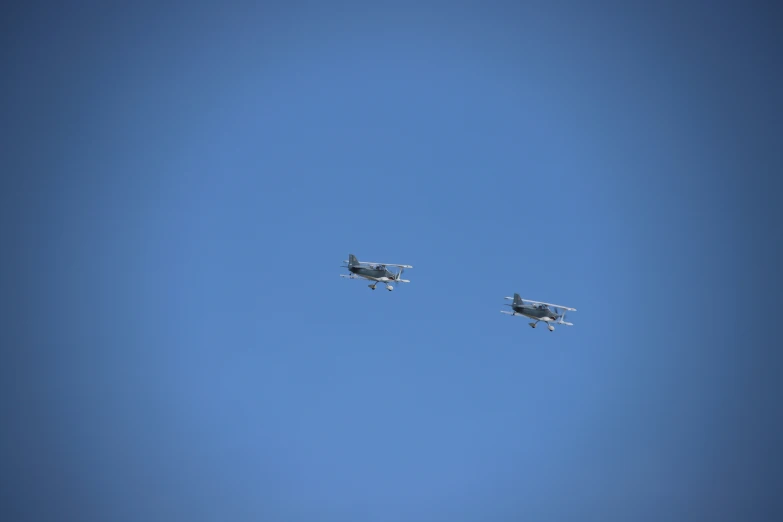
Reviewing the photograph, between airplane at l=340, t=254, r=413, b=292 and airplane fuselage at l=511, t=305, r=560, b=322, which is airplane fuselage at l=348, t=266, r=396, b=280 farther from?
airplane fuselage at l=511, t=305, r=560, b=322

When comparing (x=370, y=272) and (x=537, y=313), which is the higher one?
(x=370, y=272)

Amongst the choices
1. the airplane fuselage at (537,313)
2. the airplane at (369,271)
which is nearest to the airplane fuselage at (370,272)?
the airplane at (369,271)

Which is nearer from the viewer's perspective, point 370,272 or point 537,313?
point 537,313

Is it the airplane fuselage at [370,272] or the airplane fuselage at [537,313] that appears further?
the airplane fuselage at [370,272]

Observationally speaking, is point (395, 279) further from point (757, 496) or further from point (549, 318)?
point (757, 496)

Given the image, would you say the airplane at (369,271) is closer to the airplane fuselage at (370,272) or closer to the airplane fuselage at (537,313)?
the airplane fuselage at (370,272)

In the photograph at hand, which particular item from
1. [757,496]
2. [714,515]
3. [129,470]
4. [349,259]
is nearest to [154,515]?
[129,470]

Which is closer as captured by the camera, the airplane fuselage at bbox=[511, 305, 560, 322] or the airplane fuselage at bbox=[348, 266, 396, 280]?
the airplane fuselage at bbox=[511, 305, 560, 322]

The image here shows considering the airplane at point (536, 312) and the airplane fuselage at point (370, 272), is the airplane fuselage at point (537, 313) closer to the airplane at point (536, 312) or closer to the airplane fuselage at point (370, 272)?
the airplane at point (536, 312)

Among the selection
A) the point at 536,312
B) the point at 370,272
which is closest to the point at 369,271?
the point at 370,272

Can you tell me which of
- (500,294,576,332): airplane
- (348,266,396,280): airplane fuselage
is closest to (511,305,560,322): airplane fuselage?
(500,294,576,332): airplane

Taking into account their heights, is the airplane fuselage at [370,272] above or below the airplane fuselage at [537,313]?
above

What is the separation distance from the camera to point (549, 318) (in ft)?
292

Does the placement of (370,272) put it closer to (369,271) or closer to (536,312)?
(369,271)
